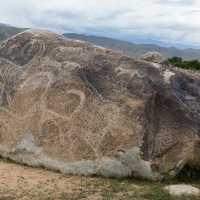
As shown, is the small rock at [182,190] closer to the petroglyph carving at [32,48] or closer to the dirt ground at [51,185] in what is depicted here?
the dirt ground at [51,185]

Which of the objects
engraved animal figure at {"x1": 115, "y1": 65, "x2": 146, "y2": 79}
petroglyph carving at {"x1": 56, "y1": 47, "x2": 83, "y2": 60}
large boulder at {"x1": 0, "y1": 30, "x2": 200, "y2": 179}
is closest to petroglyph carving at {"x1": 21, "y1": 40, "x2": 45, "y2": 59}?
large boulder at {"x1": 0, "y1": 30, "x2": 200, "y2": 179}

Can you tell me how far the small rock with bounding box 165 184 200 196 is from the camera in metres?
8.75

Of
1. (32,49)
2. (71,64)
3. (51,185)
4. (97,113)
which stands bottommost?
(51,185)

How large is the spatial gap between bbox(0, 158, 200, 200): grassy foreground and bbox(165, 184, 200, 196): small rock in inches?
6.2

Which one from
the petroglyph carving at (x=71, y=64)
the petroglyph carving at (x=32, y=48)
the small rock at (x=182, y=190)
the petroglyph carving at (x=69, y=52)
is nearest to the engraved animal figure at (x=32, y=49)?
the petroglyph carving at (x=32, y=48)

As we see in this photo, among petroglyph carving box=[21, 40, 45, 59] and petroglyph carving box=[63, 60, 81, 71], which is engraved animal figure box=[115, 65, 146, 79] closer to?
petroglyph carving box=[63, 60, 81, 71]

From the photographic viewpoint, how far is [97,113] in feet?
35.4

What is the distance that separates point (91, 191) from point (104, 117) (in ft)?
7.29

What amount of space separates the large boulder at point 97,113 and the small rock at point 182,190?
Answer: 37.4 inches

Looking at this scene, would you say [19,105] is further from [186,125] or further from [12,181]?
[186,125]

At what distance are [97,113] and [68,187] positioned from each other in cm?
221

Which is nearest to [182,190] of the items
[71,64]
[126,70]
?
[126,70]

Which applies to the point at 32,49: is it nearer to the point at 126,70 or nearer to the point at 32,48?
the point at 32,48

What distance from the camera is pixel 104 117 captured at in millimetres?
10680
